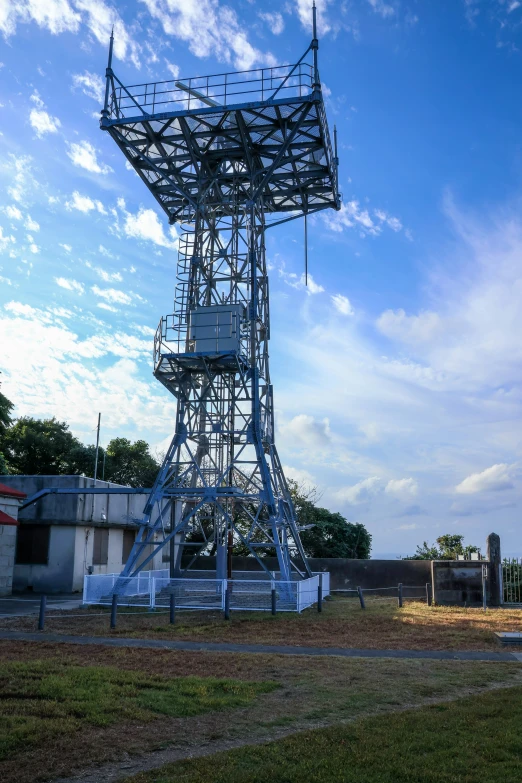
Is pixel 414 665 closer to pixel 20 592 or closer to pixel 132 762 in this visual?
pixel 132 762

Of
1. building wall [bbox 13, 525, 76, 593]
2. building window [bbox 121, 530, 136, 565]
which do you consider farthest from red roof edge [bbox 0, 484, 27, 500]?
building window [bbox 121, 530, 136, 565]

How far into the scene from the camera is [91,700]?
974 centimetres

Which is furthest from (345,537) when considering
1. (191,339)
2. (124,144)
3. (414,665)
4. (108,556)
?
(414,665)

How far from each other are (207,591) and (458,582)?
9.41 m

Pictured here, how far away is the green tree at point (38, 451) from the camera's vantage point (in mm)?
50531

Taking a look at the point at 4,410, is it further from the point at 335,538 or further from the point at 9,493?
the point at 335,538

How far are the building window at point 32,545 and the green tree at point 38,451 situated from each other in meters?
→ 18.4

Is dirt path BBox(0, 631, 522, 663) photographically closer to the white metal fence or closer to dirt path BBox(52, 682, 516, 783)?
the white metal fence

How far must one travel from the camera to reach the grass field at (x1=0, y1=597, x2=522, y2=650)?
16375 millimetres

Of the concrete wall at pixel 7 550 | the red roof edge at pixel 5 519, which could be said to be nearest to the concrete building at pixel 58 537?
the concrete wall at pixel 7 550

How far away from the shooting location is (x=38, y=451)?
2016 inches

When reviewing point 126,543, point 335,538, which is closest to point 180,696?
point 126,543

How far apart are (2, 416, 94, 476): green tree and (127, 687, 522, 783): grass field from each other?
4366cm

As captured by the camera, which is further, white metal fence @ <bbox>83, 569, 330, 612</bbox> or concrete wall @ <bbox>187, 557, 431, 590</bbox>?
concrete wall @ <bbox>187, 557, 431, 590</bbox>
